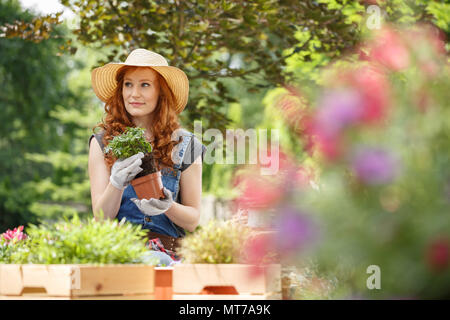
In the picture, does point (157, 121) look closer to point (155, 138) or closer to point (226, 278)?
point (155, 138)

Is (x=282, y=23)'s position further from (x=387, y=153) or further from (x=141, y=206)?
(x=387, y=153)

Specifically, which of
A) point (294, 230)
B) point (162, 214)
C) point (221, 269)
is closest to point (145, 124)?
point (162, 214)

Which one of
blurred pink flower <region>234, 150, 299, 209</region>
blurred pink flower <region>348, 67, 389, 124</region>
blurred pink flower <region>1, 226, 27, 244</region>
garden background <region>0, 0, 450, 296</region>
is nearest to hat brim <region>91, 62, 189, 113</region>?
garden background <region>0, 0, 450, 296</region>

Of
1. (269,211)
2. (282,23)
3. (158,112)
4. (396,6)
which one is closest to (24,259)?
(269,211)

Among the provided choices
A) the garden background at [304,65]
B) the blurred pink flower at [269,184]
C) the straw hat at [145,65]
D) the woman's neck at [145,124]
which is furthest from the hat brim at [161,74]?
the blurred pink flower at [269,184]

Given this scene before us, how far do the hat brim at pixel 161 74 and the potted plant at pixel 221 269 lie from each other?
157cm

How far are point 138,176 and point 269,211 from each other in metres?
1.24

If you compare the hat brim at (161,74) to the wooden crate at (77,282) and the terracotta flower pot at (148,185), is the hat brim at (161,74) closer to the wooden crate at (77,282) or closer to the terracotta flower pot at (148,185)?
the terracotta flower pot at (148,185)

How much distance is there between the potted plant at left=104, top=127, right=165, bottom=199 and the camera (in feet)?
7.66

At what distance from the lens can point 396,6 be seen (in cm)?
569

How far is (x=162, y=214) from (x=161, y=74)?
772 mm

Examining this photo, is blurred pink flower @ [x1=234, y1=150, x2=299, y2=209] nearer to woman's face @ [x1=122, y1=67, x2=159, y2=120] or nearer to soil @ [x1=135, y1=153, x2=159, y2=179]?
soil @ [x1=135, y1=153, x2=159, y2=179]

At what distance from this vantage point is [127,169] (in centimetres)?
229

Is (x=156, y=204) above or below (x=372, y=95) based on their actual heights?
below
